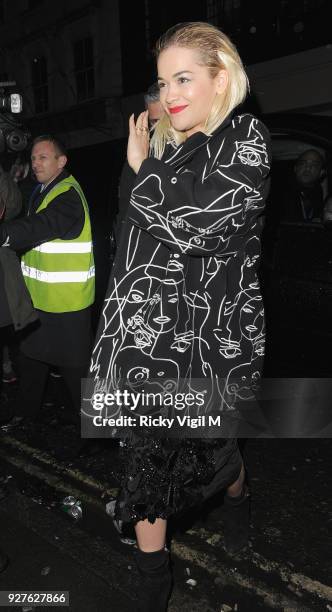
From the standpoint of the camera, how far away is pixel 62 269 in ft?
11.6

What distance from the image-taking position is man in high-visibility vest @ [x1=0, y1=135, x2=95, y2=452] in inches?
138

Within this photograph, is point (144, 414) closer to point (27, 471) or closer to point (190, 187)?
point (190, 187)

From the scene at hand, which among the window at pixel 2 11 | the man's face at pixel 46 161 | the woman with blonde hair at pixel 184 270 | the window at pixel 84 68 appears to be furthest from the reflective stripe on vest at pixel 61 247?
the window at pixel 2 11

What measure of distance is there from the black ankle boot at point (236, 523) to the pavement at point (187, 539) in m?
0.06

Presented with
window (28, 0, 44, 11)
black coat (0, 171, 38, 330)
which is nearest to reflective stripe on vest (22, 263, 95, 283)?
A: black coat (0, 171, 38, 330)

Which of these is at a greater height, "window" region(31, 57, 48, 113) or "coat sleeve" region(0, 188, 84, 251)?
"window" region(31, 57, 48, 113)

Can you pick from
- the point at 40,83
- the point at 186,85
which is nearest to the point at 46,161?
the point at 186,85

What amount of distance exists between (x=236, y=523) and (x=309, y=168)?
188 cm

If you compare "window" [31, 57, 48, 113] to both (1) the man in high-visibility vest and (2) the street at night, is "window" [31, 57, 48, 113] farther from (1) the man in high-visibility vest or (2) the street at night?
(1) the man in high-visibility vest

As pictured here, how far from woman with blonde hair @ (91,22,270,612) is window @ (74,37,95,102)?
16.7 metres

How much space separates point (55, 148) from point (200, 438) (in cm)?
243

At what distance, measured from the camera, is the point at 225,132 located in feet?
5.81

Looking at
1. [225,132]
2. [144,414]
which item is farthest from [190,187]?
[144,414]

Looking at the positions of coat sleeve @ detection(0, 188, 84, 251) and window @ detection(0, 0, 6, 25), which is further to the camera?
window @ detection(0, 0, 6, 25)
